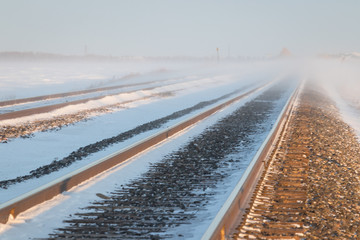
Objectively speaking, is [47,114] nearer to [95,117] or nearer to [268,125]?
[95,117]

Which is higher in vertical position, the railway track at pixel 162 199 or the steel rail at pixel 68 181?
the steel rail at pixel 68 181

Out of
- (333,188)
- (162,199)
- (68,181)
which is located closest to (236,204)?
(162,199)

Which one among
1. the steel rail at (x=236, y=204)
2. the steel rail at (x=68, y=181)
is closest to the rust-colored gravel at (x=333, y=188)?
the steel rail at (x=236, y=204)

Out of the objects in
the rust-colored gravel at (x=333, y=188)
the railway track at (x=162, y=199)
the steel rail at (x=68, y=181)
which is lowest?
the rust-colored gravel at (x=333, y=188)

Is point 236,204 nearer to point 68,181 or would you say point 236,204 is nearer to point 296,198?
point 296,198

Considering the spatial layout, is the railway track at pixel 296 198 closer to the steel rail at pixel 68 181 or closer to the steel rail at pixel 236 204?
the steel rail at pixel 236 204

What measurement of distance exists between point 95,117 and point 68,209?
10.2 meters

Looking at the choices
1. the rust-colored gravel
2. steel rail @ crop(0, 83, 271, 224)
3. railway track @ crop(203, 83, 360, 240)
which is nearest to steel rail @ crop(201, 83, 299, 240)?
railway track @ crop(203, 83, 360, 240)

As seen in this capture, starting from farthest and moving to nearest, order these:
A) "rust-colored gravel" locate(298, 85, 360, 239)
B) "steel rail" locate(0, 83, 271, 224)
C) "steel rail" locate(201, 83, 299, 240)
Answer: "steel rail" locate(0, 83, 271, 224)
"rust-colored gravel" locate(298, 85, 360, 239)
"steel rail" locate(201, 83, 299, 240)

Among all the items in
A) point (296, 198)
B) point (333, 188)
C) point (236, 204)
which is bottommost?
point (333, 188)

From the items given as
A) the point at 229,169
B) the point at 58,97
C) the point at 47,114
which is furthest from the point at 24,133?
the point at 58,97

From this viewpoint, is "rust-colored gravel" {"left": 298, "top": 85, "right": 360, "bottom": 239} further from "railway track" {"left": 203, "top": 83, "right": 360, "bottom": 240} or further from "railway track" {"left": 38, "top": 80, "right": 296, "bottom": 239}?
"railway track" {"left": 38, "top": 80, "right": 296, "bottom": 239}

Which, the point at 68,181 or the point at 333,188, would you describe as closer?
the point at 68,181

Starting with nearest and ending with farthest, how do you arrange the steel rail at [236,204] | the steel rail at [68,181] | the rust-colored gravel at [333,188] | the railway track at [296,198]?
the steel rail at [236,204] → the railway track at [296,198] → the rust-colored gravel at [333,188] → the steel rail at [68,181]
